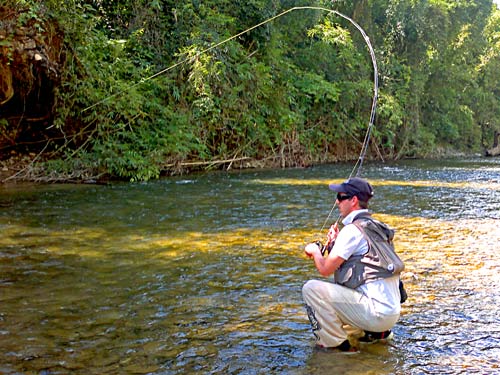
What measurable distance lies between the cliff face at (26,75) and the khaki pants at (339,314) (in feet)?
34.2

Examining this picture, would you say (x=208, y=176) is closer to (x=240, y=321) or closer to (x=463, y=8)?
(x=240, y=321)

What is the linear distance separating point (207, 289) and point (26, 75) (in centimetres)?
1046

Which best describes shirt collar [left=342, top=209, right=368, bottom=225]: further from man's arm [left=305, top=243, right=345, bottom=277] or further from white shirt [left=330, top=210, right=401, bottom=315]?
man's arm [left=305, top=243, right=345, bottom=277]

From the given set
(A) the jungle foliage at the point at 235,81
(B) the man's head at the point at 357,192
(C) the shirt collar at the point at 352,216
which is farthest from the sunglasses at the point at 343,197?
(A) the jungle foliage at the point at 235,81

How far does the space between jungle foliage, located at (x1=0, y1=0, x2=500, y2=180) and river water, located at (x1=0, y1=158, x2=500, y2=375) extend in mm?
4895

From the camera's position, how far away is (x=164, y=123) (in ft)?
56.0

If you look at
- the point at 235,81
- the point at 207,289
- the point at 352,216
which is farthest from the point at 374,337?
the point at 235,81

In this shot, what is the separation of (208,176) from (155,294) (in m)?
11.6

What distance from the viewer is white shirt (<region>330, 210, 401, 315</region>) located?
375 cm

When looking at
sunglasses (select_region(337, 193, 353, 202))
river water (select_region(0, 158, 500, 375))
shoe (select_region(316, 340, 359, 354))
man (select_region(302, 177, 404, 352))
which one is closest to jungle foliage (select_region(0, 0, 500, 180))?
river water (select_region(0, 158, 500, 375))

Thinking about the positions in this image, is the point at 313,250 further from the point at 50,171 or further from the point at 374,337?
the point at 50,171

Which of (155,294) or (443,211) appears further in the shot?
(443,211)

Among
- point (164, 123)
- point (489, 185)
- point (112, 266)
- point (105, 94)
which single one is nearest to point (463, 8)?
point (489, 185)

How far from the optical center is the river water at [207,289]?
3701 mm
